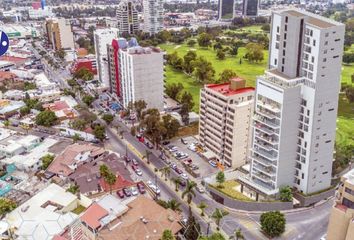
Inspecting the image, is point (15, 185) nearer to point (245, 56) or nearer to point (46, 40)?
point (245, 56)

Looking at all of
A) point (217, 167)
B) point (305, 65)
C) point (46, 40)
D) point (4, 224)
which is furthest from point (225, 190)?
point (46, 40)

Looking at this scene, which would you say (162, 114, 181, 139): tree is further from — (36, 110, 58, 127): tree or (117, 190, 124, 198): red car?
(36, 110, 58, 127): tree

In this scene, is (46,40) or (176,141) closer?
(176,141)

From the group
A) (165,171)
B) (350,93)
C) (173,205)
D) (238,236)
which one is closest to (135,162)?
(165,171)

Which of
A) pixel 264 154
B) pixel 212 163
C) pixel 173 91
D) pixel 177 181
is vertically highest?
pixel 264 154

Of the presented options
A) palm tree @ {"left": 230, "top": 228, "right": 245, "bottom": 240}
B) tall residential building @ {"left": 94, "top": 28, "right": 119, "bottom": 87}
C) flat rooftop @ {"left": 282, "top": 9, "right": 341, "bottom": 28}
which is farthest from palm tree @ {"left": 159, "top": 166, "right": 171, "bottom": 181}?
tall residential building @ {"left": 94, "top": 28, "right": 119, "bottom": 87}

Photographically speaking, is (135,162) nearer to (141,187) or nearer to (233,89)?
(141,187)
